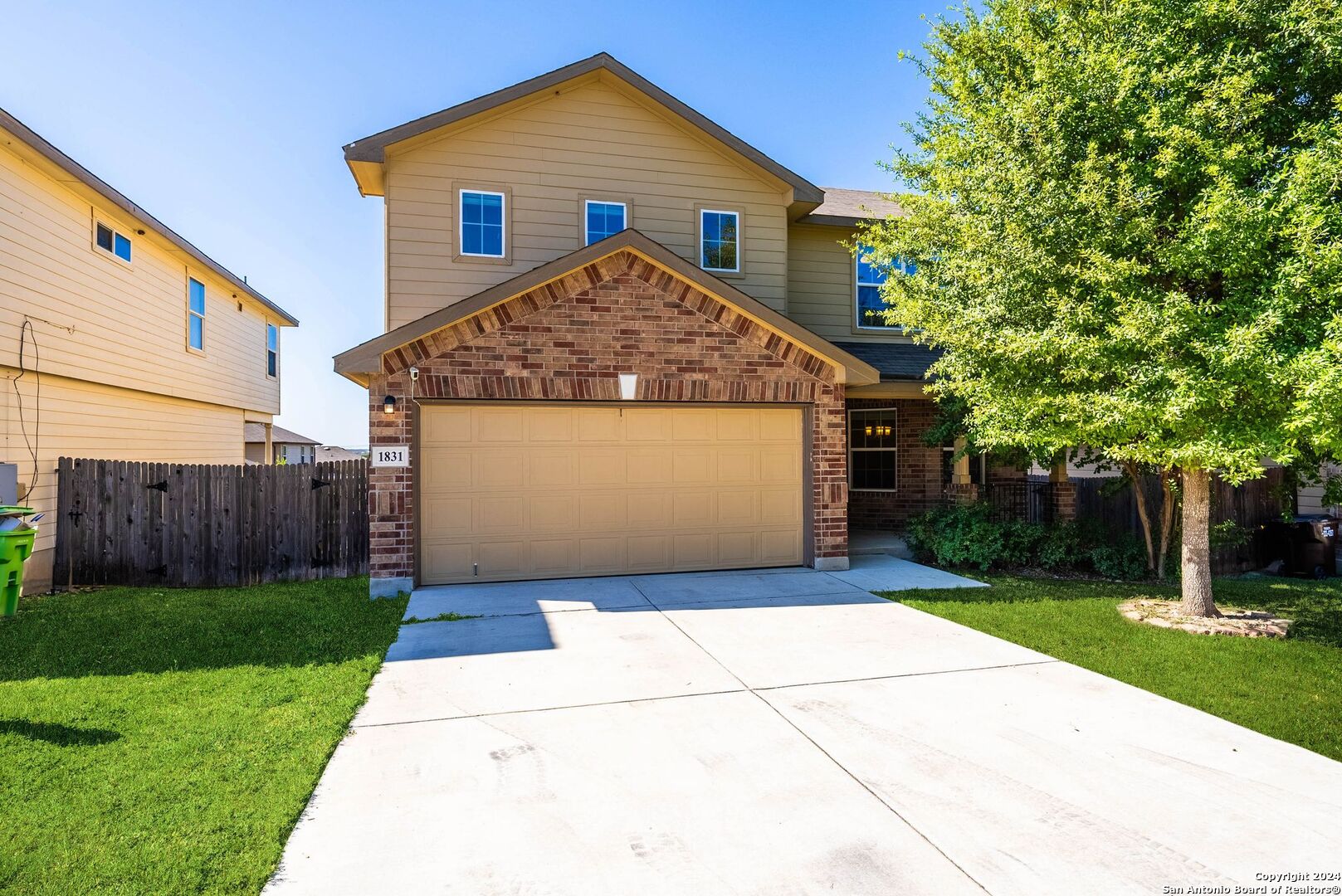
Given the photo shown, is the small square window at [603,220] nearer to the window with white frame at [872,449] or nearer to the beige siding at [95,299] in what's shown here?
the window with white frame at [872,449]

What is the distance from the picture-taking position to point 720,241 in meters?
11.4

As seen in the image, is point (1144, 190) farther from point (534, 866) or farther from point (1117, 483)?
point (534, 866)

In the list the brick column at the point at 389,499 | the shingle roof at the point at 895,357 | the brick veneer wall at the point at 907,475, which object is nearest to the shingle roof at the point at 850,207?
the shingle roof at the point at 895,357

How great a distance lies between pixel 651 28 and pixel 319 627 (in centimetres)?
1060

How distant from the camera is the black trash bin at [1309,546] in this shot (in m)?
11.0

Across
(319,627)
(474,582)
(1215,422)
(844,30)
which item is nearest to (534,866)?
(319,627)

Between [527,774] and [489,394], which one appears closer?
[527,774]

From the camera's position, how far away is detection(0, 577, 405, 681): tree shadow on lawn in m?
5.79

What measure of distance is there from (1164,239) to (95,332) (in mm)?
14296

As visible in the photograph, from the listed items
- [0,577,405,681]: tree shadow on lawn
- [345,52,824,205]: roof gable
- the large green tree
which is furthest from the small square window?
[0,577,405,681]: tree shadow on lawn

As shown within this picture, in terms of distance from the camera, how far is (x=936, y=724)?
444cm

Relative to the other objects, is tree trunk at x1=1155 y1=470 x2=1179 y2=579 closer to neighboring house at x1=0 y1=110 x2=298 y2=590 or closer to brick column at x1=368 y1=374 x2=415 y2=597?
brick column at x1=368 y1=374 x2=415 y2=597

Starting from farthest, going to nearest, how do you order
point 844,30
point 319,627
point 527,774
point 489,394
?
point 844,30, point 489,394, point 319,627, point 527,774

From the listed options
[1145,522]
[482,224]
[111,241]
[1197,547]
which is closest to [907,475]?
[1145,522]
